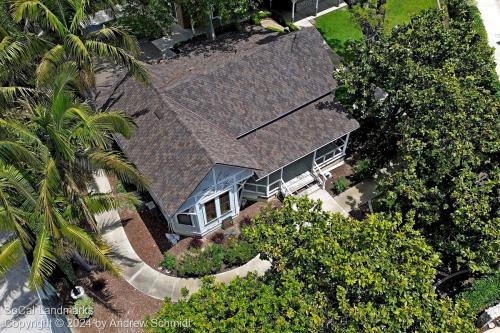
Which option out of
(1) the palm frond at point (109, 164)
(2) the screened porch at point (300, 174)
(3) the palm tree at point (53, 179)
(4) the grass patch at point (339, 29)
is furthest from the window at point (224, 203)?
(4) the grass patch at point (339, 29)

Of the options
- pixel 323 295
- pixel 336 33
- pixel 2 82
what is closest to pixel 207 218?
pixel 323 295

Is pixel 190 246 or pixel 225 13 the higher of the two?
pixel 225 13

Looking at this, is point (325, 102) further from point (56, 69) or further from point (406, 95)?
point (56, 69)

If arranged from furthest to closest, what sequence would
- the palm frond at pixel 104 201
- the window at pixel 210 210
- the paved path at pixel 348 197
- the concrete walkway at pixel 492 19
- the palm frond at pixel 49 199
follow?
the concrete walkway at pixel 492 19 < the paved path at pixel 348 197 < the window at pixel 210 210 < the palm frond at pixel 104 201 < the palm frond at pixel 49 199

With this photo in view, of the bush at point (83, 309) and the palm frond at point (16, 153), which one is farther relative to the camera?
the bush at point (83, 309)

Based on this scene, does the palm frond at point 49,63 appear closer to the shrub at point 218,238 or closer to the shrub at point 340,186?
the shrub at point 218,238

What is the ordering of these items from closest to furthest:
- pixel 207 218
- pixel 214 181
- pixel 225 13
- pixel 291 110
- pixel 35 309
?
pixel 35 309, pixel 214 181, pixel 207 218, pixel 291 110, pixel 225 13

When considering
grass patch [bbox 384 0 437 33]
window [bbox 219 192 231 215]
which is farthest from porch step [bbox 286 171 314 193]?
grass patch [bbox 384 0 437 33]
